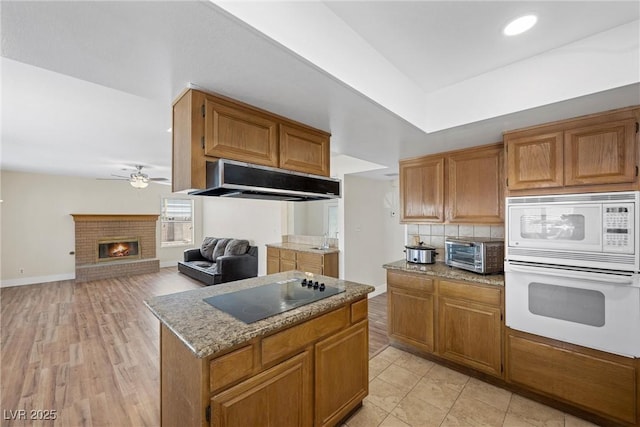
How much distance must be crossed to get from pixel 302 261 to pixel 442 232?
2513 millimetres

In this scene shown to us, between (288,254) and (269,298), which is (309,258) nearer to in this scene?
(288,254)

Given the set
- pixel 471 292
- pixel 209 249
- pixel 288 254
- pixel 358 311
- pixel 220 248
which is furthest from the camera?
pixel 209 249

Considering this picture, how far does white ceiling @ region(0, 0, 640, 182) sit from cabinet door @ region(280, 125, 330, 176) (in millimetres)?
139

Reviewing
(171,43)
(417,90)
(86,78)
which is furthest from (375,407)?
(86,78)

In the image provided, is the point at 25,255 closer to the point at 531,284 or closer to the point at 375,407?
the point at 375,407

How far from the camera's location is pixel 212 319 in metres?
1.44

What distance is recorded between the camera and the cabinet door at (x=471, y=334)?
233cm

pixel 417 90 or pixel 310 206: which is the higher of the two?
pixel 417 90

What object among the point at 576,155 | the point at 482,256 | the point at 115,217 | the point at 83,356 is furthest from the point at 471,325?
the point at 115,217

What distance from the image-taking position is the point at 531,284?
2.12 meters

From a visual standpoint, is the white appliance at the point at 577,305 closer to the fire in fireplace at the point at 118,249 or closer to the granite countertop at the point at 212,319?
the granite countertop at the point at 212,319

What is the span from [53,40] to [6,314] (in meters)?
5.15

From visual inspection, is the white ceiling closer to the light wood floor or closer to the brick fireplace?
the light wood floor

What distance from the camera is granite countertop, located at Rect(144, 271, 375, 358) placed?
1.20 meters
